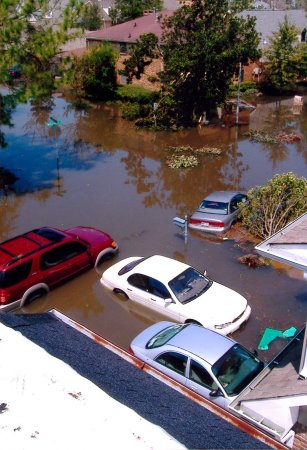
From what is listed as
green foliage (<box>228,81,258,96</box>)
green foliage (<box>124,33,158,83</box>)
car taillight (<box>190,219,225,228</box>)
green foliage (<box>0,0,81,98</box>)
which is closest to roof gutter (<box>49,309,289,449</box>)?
car taillight (<box>190,219,225,228</box>)

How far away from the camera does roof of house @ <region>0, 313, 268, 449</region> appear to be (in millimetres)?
5090

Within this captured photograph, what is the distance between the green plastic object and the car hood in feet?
2.36

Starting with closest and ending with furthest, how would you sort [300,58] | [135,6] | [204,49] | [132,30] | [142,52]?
[204,49] → [142,52] → [300,58] → [132,30] → [135,6]

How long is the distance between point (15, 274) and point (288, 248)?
7195 millimetres

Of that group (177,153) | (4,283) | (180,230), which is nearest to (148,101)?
(177,153)

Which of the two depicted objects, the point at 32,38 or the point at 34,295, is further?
the point at 32,38

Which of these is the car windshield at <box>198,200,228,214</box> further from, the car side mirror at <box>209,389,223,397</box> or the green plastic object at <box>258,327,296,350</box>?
the car side mirror at <box>209,389,223,397</box>

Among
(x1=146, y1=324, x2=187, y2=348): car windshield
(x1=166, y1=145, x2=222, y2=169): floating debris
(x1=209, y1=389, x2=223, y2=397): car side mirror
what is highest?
(x1=166, y1=145, x2=222, y2=169): floating debris

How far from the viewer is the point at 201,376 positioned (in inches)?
348

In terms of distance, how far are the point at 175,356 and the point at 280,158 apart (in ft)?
53.8

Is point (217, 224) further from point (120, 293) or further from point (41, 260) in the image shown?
point (41, 260)

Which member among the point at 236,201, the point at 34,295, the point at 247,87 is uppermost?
the point at 247,87

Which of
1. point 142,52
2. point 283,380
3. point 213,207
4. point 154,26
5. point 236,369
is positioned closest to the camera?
point 283,380

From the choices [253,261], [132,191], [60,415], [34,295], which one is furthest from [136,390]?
[132,191]
